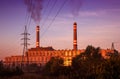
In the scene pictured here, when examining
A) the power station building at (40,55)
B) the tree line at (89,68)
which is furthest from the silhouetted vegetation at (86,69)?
the power station building at (40,55)

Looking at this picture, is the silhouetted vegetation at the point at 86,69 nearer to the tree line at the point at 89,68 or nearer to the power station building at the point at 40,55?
the tree line at the point at 89,68

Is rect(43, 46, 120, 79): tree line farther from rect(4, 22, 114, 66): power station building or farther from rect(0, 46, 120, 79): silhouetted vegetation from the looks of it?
rect(4, 22, 114, 66): power station building

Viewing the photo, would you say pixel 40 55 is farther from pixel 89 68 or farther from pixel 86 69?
pixel 89 68

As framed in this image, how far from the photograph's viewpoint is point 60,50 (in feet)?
381

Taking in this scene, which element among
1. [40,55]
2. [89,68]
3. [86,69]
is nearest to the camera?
[89,68]

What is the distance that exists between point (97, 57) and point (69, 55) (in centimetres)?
5472

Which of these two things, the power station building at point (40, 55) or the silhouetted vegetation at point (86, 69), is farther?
the power station building at point (40, 55)

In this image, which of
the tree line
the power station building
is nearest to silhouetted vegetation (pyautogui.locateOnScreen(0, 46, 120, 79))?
the tree line

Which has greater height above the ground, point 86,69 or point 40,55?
point 40,55

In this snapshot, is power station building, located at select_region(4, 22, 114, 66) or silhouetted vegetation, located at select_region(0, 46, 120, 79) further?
power station building, located at select_region(4, 22, 114, 66)

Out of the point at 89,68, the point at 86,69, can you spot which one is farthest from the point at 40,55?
the point at 89,68

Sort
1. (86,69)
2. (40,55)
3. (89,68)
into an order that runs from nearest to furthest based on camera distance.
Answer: (89,68)
(86,69)
(40,55)

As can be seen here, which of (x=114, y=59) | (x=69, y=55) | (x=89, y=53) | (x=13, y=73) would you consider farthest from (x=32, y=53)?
(x=114, y=59)

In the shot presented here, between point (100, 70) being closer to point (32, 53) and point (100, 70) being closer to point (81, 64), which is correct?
point (81, 64)
